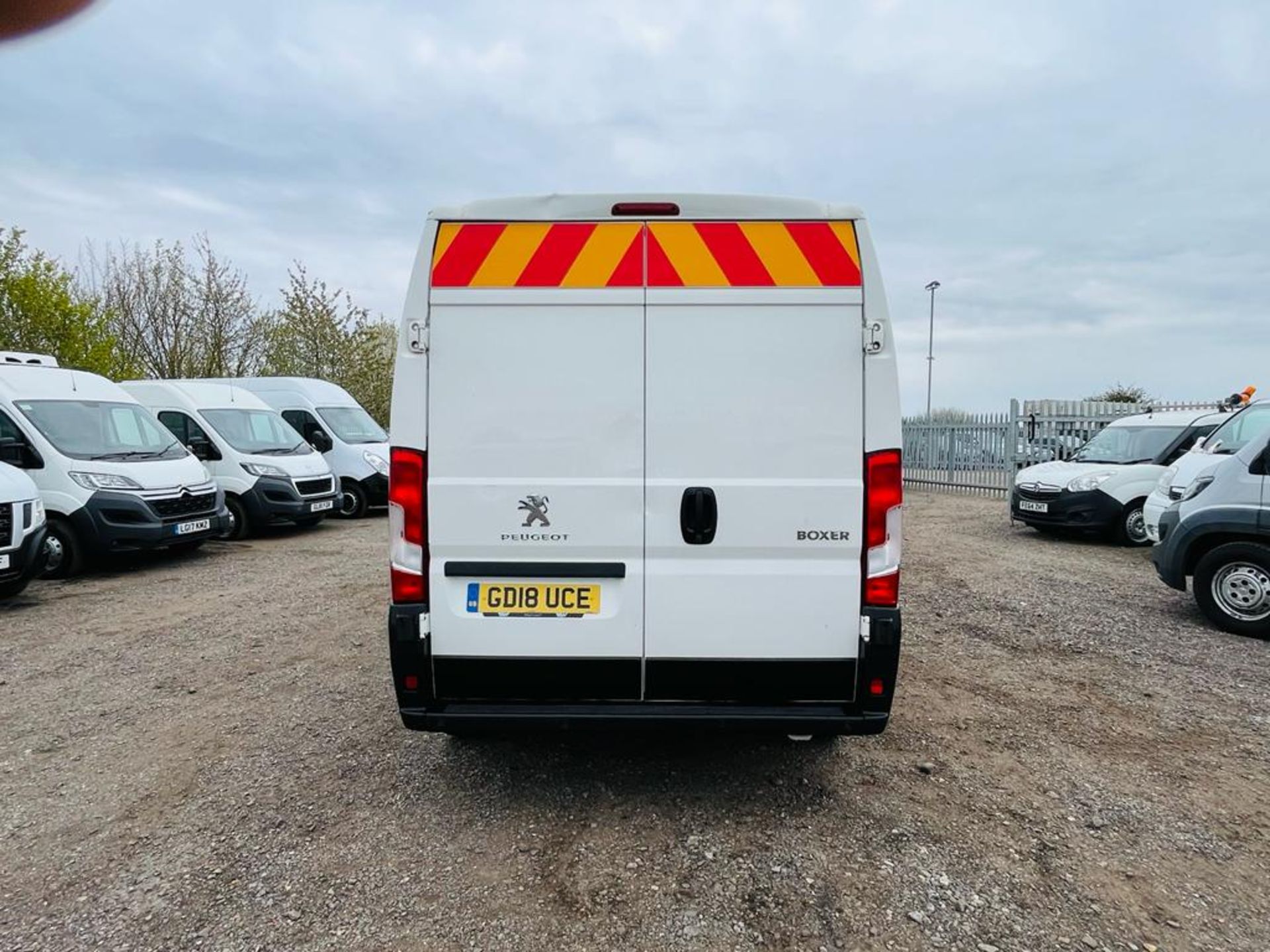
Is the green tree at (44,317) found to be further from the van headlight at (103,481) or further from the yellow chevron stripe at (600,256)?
the yellow chevron stripe at (600,256)

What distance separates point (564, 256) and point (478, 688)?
5.67ft

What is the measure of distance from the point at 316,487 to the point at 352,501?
7.36ft

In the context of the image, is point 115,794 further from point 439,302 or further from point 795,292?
point 795,292

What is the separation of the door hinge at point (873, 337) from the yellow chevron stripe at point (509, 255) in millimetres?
1281

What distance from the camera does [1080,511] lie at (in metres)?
10.3

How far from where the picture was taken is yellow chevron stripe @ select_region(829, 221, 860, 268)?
9.87ft

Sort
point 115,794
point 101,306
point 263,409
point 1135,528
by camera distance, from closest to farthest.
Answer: point 115,794 → point 1135,528 → point 263,409 → point 101,306

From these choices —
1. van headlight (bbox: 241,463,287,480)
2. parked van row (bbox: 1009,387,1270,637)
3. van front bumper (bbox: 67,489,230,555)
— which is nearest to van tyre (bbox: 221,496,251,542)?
van headlight (bbox: 241,463,287,480)

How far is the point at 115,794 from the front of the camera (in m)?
3.52

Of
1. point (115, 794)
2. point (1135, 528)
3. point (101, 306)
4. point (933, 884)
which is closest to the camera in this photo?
point (933, 884)

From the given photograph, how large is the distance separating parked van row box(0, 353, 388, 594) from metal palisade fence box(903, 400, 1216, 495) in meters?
12.4

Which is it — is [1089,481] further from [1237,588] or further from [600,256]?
[600,256]

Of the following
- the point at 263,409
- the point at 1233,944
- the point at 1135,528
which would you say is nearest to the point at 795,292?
the point at 1233,944

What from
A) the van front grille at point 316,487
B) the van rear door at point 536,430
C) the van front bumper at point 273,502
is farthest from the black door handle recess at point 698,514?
the van front grille at point 316,487
